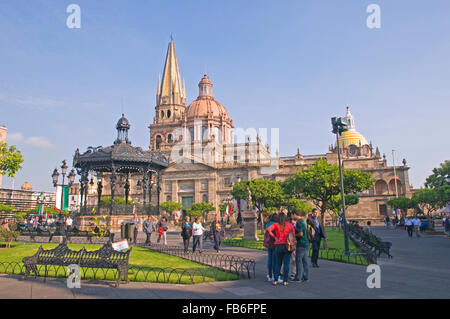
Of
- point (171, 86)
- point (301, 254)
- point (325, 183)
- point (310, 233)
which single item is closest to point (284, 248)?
point (301, 254)

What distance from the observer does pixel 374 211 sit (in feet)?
177

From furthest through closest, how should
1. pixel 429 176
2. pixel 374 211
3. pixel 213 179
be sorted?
1. pixel 429 176
2. pixel 213 179
3. pixel 374 211

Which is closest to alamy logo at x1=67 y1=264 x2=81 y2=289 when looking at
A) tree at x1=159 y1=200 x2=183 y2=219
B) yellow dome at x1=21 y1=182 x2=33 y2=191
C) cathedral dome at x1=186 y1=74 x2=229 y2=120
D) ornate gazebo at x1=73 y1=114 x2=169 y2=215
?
ornate gazebo at x1=73 y1=114 x2=169 y2=215

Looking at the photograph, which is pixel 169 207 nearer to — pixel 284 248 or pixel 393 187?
pixel 393 187

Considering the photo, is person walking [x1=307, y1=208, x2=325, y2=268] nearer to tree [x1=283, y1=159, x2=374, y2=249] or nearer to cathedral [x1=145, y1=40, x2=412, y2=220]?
tree [x1=283, y1=159, x2=374, y2=249]

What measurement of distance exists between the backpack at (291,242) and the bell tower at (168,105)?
6325 cm

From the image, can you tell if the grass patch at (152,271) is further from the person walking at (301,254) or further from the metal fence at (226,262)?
the person walking at (301,254)

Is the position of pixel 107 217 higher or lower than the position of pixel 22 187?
lower

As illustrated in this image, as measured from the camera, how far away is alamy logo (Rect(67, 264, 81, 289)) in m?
7.42

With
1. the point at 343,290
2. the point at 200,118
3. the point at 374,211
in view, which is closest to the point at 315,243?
the point at 343,290

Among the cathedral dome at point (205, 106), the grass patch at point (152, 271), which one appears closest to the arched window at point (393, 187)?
the cathedral dome at point (205, 106)

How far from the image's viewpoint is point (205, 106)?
73688 millimetres
